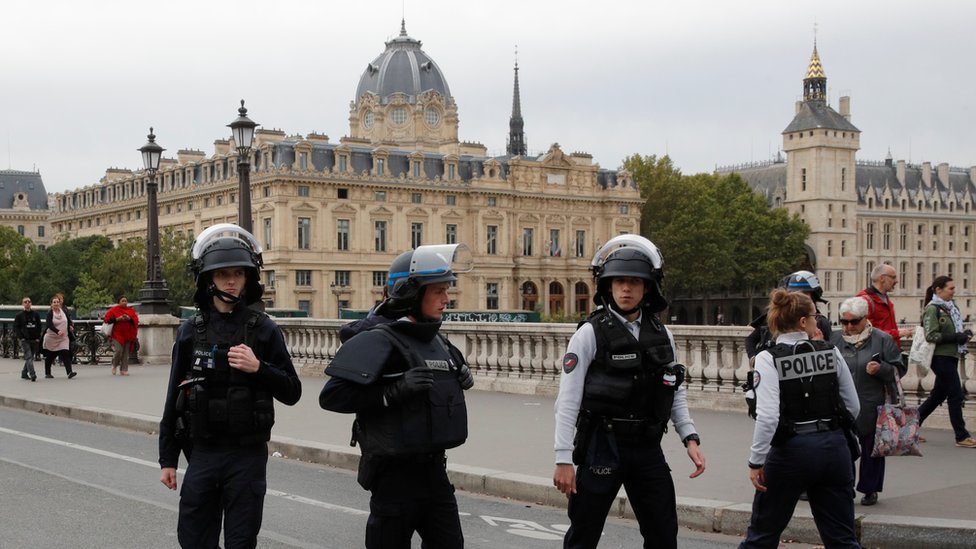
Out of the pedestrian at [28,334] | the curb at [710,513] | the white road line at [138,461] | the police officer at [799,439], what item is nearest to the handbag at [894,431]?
the curb at [710,513]

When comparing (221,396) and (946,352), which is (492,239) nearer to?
(946,352)

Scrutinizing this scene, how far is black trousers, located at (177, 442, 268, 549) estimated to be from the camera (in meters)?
5.91

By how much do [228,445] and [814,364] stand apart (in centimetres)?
302

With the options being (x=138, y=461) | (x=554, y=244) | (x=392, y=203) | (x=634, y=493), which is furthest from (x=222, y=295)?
(x=554, y=244)

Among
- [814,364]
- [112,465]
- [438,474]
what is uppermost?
[814,364]

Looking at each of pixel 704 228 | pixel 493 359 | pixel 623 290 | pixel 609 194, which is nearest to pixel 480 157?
pixel 609 194

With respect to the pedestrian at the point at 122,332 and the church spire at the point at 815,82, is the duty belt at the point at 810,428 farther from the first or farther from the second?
the church spire at the point at 815,82

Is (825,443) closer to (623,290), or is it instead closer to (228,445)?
(623,290)

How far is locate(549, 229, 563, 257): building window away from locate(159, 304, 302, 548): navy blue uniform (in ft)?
306

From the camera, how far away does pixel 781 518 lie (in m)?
6.45

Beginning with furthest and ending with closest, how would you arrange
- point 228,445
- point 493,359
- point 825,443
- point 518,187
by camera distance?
point 518,187, point 493,359, point 825,443, point 228,445

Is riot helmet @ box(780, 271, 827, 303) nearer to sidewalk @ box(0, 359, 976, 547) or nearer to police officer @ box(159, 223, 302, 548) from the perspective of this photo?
sidewalk @ box(0, 359, 976, 547)

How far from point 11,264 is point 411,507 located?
106205 mm

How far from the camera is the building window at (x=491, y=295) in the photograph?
9569 centimetres
